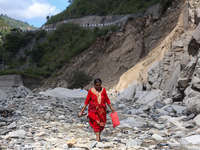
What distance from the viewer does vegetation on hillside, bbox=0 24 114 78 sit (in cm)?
3859

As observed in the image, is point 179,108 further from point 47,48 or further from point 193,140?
point 47,48

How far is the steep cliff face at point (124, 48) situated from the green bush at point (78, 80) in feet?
2.80

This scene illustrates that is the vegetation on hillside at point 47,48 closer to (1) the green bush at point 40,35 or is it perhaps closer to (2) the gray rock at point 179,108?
(1) the green bush at point 40,35

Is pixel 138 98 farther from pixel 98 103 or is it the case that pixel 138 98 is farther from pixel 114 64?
pixel 114 64

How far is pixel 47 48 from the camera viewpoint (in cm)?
5069

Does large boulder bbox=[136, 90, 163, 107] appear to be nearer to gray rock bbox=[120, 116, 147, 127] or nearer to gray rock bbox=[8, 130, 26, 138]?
gray rock bbox=[120, 116, 147, 127]

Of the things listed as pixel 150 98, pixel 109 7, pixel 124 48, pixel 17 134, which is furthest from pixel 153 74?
pixel 109 7

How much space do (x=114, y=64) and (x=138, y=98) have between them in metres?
14.3

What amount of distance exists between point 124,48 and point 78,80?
227 inches

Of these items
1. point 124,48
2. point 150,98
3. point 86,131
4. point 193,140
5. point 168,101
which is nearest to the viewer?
point 193,140

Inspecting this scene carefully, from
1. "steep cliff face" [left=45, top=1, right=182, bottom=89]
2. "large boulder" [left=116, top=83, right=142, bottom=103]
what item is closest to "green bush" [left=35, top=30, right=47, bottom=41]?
→ "steep cliff face" [left=45, top=1, right=182, bottom=89]

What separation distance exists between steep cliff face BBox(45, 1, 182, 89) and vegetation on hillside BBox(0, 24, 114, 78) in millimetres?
3629

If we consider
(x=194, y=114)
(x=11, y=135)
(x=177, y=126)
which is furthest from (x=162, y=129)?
(x=11, y=135)

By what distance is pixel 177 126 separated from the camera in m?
5.86
